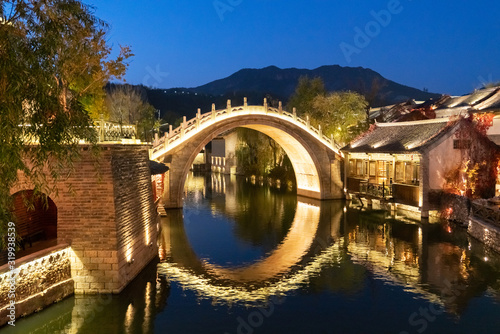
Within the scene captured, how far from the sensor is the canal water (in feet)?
36.4

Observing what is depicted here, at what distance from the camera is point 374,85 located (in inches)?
1913

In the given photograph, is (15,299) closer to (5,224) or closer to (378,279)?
(5,224)

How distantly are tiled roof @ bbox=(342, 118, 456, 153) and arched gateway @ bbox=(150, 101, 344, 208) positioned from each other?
7.41ft

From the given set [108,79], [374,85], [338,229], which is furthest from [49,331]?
[374,85]

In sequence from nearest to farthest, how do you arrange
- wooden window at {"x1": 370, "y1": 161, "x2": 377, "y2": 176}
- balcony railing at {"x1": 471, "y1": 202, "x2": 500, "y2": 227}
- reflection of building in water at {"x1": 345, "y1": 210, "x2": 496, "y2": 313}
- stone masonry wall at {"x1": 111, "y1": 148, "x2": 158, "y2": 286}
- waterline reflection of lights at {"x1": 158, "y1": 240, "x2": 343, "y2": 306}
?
waterline reflection of lights at {"x1": 158, "y1": 240, "x2": 343, "y2": 306} < stone masonry wall at {"x1": 111, "y1": 148, "x2": 158, "y2": 286} < reflection of building in water at {"x1": 345, "y1": 210, "x2": 496, "y2": 313} < balcony railing at {"x1": 471, "y1": 202, "x2": 500, "y2": 227} < wooden window at {"x1": 370, "y1": 161, "x2": 377, "y2": 176}

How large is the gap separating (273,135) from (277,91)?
146 meters

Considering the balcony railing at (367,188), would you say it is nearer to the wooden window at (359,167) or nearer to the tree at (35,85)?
the wooden window at (359,167)

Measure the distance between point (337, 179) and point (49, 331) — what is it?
25.7 metres

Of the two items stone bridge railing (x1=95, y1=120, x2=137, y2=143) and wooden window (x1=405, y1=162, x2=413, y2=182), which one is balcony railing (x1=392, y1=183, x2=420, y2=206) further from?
stone bridge railing (x1=95, y1=120, x2=137, y2=143)

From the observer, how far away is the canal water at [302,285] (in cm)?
1109

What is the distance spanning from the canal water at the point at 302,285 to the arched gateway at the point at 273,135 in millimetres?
4524

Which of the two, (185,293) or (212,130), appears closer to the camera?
(185,293)

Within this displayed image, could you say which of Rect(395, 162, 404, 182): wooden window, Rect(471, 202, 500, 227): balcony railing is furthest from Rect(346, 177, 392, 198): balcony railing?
Rect(471, 202, 500, 227): balcony railing

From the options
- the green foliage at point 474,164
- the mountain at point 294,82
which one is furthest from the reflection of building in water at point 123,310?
the mountain at point 294,82
